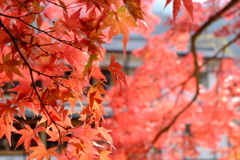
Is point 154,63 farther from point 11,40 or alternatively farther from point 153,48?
point 11,40

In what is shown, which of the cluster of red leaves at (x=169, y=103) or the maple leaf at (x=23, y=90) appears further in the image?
the cluster of red leaves at (x=169, y=103)

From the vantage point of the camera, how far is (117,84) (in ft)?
2.62

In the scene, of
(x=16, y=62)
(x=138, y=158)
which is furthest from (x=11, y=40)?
(x=138, y=158)

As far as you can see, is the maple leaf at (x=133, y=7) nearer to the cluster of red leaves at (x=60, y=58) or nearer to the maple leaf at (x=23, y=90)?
the cluster of red leaves at (x=60, y=58)

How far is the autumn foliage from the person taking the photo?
28.7 inches

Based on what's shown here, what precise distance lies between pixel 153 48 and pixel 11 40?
370 centimetres

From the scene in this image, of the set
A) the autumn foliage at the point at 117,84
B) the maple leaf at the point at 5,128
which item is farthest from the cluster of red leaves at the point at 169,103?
the maple leaf at the point at 5,128

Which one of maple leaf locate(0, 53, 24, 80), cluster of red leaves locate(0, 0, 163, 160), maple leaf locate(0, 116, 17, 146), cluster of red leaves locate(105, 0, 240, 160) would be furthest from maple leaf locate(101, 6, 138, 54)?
cluster of red leaves locate(105, 0, 240, 160)

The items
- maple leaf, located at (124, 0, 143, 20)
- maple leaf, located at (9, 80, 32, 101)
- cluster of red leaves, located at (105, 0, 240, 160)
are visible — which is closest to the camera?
maple leaf, located at (124, 0, 143, 20)

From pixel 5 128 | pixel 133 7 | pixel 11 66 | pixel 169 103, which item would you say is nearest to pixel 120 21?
pixel 133 7

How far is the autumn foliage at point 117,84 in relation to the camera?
0.73 m

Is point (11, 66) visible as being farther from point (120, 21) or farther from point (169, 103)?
point (169, 103)

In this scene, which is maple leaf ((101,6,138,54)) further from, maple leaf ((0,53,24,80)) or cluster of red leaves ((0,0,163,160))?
maple leaf ((0,53,24,80))

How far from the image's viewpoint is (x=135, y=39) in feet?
29.7
